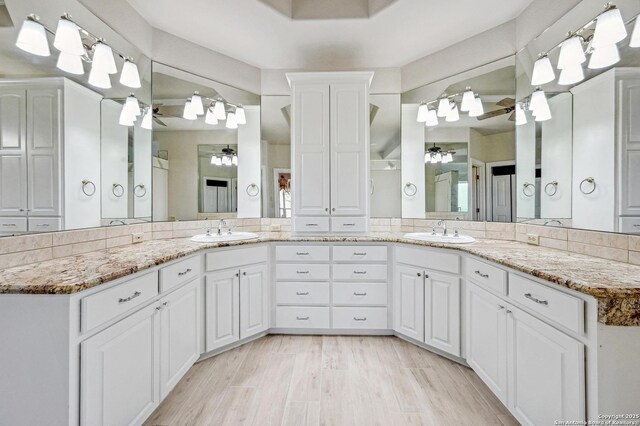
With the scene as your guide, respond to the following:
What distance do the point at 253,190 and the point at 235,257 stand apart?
2.88 ft

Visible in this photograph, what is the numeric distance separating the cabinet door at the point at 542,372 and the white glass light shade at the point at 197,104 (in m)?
2.82

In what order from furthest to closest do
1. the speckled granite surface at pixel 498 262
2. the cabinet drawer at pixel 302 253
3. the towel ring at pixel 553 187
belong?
the cabinet drawer at pixel 302 253
the towel ring at pixel 553 187
the speckled granite surface at pixel 498 262

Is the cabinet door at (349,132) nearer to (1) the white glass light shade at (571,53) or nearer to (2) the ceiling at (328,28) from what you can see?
(2) the ceiling at (328,28)

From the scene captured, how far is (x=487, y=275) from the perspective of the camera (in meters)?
1.70

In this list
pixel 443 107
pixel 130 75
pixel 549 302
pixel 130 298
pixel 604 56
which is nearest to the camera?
pixel 549 302

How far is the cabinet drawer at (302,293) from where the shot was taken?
97.1 inches

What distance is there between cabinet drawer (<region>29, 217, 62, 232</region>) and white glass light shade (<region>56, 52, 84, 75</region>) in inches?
33.7

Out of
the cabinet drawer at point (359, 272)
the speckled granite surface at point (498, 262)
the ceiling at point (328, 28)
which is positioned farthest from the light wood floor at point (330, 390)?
the ceiling at point (328, 28)

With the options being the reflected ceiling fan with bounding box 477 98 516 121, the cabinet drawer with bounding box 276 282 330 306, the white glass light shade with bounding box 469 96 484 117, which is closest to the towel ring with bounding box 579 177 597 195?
the reflected ceiling fan with bounding box 477 98 516 121

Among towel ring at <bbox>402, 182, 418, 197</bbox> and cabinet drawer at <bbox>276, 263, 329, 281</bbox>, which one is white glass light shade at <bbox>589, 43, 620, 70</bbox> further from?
cabinet drawer at <bbox>276, 263, 329, 281</bbox>

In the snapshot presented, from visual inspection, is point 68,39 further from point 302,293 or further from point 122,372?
point 302,293

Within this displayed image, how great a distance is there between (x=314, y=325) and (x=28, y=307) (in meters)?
1.86

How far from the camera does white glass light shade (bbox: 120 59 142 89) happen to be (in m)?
2.11

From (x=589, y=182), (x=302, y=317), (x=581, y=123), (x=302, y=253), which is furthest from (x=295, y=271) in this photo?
(x=581, y=123)
